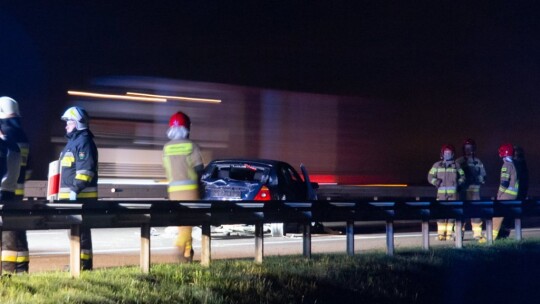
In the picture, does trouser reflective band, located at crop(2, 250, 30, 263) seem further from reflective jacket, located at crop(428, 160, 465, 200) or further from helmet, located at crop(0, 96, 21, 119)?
reflective jacket, located at crop(428, 160, 465, 200)

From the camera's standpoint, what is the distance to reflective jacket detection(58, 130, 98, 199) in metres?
9.51

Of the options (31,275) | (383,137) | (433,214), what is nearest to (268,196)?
(433,214)

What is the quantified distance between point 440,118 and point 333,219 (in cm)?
1370

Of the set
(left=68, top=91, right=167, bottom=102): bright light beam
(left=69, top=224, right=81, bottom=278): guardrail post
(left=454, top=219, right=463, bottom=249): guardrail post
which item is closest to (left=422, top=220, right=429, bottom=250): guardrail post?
(left=454, top=219, right=463, bottom=249): guardrail post

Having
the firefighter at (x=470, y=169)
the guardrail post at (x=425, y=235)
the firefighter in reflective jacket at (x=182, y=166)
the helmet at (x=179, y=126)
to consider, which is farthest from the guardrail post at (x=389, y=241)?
the firefighter at (x=470, y=169)

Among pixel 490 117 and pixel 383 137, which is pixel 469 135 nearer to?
pixel 490 117

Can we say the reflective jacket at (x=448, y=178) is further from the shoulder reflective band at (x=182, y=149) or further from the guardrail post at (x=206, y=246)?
the guardrail post at (x=206, y=246)

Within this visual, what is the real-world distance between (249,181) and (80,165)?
19.8 ft

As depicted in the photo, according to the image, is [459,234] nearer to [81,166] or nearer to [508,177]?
[508,177]

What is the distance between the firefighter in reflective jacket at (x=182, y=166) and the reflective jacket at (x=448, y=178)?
7512mm

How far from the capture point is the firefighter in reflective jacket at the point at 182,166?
34.1 feet

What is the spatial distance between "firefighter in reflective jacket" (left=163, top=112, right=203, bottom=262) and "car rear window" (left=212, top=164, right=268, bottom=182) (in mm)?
A: 4576

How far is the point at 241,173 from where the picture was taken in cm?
1559

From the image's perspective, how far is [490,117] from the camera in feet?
87.9
